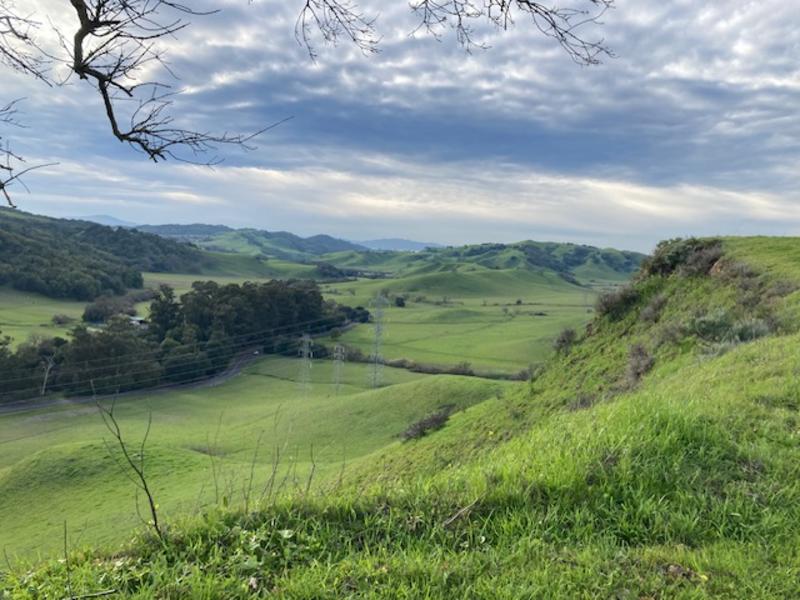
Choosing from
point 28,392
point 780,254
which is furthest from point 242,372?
point 780,254

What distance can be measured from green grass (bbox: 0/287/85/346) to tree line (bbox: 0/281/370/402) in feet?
25.5

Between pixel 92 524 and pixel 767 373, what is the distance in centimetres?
2257

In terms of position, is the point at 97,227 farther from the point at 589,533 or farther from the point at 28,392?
the point at 589,533

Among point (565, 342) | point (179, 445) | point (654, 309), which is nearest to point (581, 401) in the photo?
point (654, 309)

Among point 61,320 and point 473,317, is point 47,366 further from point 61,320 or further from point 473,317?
point 473,317

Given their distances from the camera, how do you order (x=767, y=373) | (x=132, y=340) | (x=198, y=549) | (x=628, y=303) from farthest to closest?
(x=132, y=340), (x=628, y=303), (x=767, y=373), (x=198, y=549)

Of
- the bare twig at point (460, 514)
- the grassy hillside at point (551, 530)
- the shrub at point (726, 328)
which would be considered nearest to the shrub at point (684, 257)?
the shrub at point (726, 328)

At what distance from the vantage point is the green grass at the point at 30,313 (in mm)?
74269

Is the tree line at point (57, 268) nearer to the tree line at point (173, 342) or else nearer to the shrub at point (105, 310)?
the shrub at point (105, 310)

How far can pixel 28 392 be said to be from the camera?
55.8 metres

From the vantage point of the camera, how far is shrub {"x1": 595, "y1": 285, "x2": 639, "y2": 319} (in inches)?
763

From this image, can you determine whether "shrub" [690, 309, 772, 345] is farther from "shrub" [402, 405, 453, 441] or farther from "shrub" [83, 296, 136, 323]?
"shrub" [83, 296, 136, 323]

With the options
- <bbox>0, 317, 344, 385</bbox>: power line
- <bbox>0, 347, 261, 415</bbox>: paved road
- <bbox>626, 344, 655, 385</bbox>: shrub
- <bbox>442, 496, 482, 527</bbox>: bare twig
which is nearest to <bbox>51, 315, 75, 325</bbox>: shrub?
<bbox>0, 317, 344, 385</bbox>: power line

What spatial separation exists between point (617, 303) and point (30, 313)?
3967 inches
